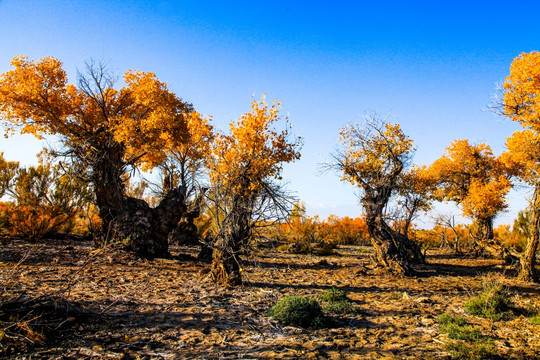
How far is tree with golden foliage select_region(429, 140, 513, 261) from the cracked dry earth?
10958 millimetres

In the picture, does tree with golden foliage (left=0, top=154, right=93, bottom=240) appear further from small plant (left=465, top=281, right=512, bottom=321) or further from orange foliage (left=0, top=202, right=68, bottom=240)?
small plant (left=465, top=281, right=512, bottom=321)

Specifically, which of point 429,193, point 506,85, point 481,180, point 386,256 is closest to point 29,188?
point 386,256

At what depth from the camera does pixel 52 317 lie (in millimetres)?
4629

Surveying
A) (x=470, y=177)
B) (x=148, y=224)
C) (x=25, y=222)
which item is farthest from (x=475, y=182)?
(x=25, y=222)

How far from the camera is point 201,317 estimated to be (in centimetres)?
580

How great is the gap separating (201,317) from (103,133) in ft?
27.7

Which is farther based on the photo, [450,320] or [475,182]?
[475,182]

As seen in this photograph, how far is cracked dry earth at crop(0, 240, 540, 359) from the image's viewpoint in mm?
4309

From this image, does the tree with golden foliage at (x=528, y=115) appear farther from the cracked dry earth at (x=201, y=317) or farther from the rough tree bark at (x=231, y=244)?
the rough tree bark at (x=231, y=244)

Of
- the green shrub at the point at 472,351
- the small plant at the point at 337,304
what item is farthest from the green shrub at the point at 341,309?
the green shrub at the point at 472,351

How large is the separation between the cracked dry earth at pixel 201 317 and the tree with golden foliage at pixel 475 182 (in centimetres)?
1096

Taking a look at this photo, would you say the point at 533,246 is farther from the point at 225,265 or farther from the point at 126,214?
the point at 126,214

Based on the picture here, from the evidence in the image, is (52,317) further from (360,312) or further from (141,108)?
(141,108)

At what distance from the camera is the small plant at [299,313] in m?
5.70
